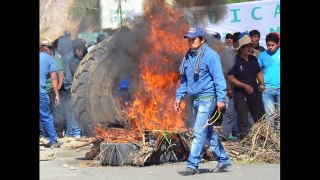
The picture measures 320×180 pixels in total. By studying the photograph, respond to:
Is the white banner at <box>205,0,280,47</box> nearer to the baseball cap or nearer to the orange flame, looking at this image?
the orange flame

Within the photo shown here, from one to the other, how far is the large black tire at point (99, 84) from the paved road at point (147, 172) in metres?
0.91

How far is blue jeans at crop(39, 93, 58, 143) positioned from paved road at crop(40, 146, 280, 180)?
1180 mm

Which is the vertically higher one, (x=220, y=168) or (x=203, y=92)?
(x=203, y=92)

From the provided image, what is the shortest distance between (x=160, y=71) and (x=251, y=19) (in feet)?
6.79

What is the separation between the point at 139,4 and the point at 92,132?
2.07 meters

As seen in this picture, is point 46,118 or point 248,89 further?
point 46,118

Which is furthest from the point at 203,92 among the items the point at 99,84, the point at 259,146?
the point at 99,84

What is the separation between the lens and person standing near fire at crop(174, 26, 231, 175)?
888 centimetres

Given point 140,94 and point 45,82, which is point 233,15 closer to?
point 140,94

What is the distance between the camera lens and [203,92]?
29.3 ft

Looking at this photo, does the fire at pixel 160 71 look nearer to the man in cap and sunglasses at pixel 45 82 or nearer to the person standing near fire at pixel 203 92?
the person standing near fire at pixel 203 92

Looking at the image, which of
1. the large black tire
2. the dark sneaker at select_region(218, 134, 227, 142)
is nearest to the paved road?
the dark sneaker at select_region(218, 134, 227, 142)
